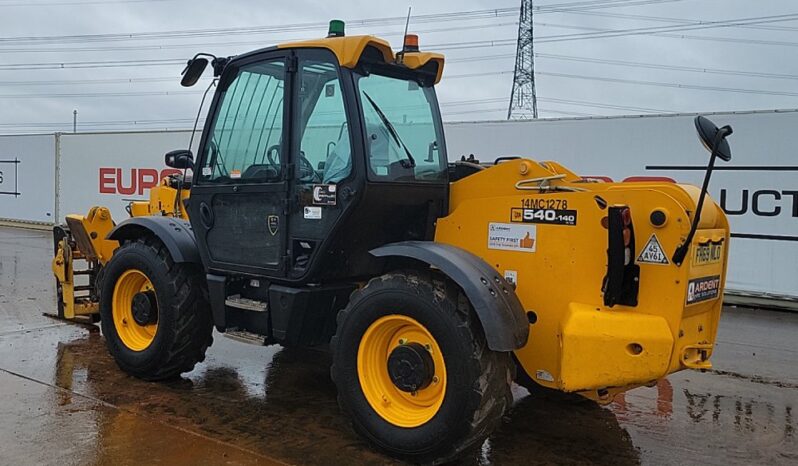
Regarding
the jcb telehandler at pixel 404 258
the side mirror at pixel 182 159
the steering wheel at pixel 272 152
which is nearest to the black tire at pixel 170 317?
the jcb telehandler at pixel 404 258

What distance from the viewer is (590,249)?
152 inches

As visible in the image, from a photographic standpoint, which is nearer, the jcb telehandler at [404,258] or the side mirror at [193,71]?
the jcb telehandler at [404,258]

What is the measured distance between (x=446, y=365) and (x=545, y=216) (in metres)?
1.03

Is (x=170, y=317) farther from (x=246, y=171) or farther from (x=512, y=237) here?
(x=512, y=237)

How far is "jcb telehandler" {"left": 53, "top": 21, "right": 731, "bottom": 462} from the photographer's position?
3.70m

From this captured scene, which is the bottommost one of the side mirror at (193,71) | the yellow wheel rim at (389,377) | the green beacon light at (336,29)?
the yellow wheel rim at (389,377)

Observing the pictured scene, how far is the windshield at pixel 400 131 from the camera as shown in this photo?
4402 mm

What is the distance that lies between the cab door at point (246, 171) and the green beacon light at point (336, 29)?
32 cm

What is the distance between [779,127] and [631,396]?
5.81 metres

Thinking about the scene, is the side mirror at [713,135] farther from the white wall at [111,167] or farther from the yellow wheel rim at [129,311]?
the white wall at [111,167]

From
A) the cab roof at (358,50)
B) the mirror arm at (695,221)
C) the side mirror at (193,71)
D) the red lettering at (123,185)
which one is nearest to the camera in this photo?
the mirror arm at (695,221)

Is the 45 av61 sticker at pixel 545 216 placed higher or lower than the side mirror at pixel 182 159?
lower

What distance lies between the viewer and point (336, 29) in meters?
4.68

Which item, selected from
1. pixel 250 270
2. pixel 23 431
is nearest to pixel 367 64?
pixel 250 270
